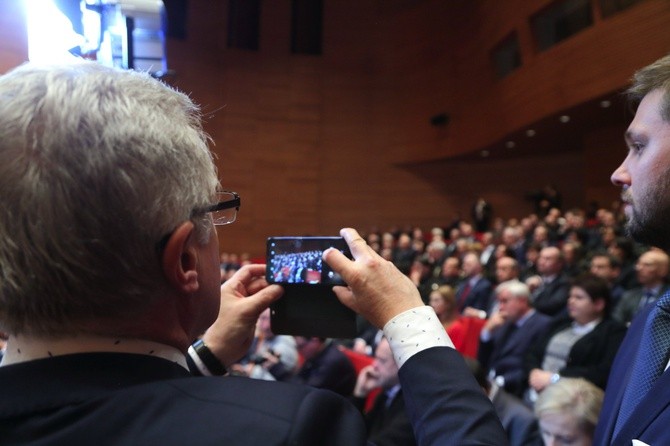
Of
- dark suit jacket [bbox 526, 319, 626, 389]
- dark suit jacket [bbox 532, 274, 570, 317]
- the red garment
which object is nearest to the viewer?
dark suit jacket [bbox 526, 319, 626, 389]

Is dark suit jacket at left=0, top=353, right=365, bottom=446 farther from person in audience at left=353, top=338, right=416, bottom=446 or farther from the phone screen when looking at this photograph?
person in audience at left=353, top=338, right=416, bottom=446

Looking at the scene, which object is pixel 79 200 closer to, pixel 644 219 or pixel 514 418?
pixel 644 219

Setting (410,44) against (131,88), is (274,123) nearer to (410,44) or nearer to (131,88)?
(410,44)

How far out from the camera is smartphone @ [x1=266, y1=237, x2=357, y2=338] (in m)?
0.93

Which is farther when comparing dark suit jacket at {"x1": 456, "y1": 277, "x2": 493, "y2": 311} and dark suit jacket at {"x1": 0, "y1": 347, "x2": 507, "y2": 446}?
dark suit jacket at {"x1": 456, "y1": 277, "x2": 493, "y2": 311}

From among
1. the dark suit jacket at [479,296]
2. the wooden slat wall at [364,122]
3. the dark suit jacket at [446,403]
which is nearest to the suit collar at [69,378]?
the dark suit jacket at [446,403]

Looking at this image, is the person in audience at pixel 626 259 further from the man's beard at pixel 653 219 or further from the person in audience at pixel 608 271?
the man's beard at pixel 653 219

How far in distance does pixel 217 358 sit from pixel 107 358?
0.40 m

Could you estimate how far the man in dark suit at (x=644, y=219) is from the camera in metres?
0.94

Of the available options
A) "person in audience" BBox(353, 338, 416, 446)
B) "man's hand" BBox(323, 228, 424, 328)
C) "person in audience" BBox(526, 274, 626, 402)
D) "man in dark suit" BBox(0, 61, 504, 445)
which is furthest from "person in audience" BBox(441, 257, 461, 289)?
"man in dark suit" BBox(0, 61, 504, 445)

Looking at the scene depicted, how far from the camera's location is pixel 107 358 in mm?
539

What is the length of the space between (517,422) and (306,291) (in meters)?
1.49

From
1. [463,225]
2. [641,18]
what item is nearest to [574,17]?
[641,18]

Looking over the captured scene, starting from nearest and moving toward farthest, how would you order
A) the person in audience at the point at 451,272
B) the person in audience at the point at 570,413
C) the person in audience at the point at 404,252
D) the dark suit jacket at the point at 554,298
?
the person in audience at the point at 570,413
the dark suit jacket at the point at 554,298
the person in audience at the point at 451,272
the person in audience at the point at 404,252
